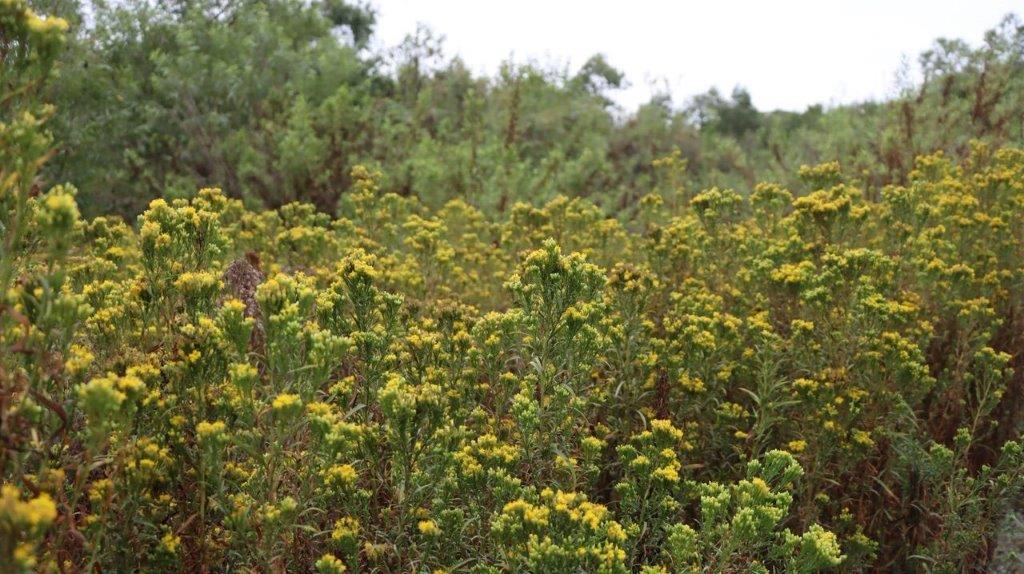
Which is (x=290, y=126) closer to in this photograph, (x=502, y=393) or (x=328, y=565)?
(x=502, y=393)

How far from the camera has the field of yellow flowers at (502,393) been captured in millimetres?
2119

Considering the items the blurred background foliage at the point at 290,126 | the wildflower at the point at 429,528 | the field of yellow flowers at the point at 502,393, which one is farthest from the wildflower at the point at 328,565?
the blurred background foliage at the point at 290,126

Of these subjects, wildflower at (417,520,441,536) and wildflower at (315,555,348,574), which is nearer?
wildflower at (315,555,348,574)

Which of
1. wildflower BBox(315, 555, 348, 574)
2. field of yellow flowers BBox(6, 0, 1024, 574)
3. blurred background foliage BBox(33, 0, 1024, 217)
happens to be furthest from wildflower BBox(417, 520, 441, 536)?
blurred background foliage BBox(33, 0, 1024, 217)

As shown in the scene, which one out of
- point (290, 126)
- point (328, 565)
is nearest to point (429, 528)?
point (328, 565)

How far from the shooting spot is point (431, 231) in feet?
15.6

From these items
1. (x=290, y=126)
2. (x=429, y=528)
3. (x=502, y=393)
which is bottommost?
(x=429, y=528)

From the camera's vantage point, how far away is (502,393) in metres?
3.26

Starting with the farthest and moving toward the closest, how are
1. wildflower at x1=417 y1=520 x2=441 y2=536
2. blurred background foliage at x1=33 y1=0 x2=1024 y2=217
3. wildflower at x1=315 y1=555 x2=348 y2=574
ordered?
blurred background foliage at x1=33 y1=0 x2=1024 y2=217, wildflower at x1=417 y1=520 x2=441 y2=536, wildflower at x1=315 y1=555 x2=348 y2=574

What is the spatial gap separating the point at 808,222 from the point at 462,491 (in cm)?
306

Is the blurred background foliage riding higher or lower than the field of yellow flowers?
higher

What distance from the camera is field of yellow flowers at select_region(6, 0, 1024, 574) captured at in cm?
212

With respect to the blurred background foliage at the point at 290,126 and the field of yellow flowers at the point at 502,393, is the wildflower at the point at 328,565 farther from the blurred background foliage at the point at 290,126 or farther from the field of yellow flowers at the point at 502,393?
the blurred background foliage at the point at 290,126

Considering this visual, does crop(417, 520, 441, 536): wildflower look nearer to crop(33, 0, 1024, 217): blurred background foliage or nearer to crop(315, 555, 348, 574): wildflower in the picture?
crop(315, 555, 348, 574): wildflower
